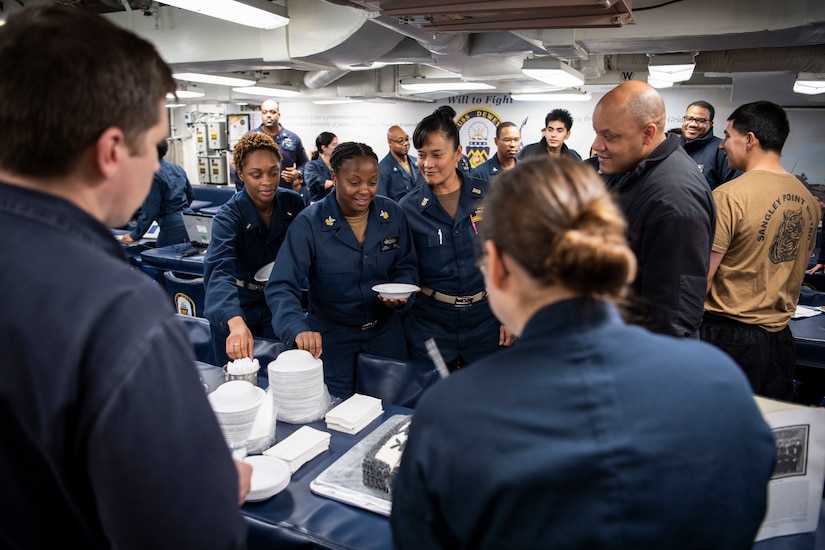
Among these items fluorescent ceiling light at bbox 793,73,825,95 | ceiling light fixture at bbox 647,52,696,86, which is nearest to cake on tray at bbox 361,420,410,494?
ceiling light fixture at bbox 647,52,696,86

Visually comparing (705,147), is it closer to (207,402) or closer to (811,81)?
(811,81)

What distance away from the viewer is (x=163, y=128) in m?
0.96

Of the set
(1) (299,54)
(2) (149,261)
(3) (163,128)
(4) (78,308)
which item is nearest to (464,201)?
(3) (163,128)

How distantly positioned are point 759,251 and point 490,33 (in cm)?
351

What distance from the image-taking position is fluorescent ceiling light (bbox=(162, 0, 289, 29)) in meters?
3.48

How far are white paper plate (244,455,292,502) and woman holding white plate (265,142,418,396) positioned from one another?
1.01m

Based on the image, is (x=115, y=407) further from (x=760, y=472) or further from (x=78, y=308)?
(x=760, y=472)

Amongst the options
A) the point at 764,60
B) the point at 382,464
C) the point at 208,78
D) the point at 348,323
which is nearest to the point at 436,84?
the point at 208,78

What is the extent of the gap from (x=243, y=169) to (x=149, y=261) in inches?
118

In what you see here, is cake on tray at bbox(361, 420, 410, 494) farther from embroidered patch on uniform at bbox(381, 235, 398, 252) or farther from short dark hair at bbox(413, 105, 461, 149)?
short dark hair at bbox(413, 105, 461, 149)

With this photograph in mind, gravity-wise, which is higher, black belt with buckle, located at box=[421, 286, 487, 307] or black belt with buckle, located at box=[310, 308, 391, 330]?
black belt with buckle, located at box=[421, 286, 487, 307]

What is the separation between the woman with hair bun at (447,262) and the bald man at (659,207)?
3.33 feet

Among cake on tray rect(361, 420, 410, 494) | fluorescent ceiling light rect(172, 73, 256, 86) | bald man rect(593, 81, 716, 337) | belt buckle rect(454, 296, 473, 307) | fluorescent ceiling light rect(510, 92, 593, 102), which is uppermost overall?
fluorescent ceiling light rect(510, 92, 593, 102)

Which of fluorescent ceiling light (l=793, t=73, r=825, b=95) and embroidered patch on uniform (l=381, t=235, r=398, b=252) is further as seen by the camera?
fluorescent ceiling light (l=793, t=73, r=825, b=95)
